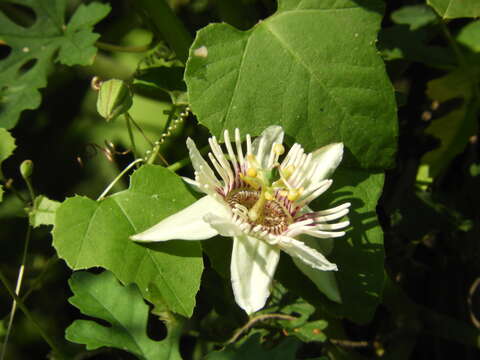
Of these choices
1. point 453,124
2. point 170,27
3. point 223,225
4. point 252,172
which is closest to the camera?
point 223,225

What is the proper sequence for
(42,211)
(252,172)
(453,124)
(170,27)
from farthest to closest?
(453,124), (170,27), (42,211), (252,172)

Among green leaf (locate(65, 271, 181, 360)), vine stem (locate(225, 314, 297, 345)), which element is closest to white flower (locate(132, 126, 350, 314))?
green leaf (locate(65, 271, 181, 360))

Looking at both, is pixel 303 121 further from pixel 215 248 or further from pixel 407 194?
pixel 407 194

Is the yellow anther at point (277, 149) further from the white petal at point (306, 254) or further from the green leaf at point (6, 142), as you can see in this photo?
the green leaf at point (6, 142)

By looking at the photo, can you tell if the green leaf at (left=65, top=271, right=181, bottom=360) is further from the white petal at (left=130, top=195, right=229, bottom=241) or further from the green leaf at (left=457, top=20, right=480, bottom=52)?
the green leaf at (left=457, top=20, right=480, bottom=52)

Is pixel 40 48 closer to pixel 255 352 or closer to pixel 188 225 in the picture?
pixel 188 225

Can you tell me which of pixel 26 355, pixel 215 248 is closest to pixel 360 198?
pixel 215 248

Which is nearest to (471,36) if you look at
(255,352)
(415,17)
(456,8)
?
(415,17)

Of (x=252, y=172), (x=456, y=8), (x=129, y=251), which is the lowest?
(x=129, y=251)
